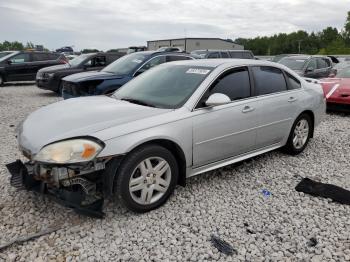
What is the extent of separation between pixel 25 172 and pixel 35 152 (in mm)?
419

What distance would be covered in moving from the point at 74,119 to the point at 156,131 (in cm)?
84

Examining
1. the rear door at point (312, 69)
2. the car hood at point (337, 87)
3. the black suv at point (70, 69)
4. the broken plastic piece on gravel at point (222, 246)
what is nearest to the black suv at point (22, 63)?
the black suv at point (70, 69)

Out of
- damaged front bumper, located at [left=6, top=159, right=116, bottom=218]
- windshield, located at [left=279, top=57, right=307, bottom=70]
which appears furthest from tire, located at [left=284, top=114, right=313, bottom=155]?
windshield, located at [left=279, top=57, right=307, bottom=70]

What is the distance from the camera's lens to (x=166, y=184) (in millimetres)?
3461

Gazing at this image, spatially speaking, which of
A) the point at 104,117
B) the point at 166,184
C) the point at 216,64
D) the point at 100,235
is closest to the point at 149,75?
the point at 216,64

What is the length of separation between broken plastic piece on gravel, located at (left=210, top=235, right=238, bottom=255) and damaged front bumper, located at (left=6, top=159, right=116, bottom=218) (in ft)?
3.43

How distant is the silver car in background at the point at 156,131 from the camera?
3.01 meters

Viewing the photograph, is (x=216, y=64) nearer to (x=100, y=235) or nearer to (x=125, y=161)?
(x=125, y=161)

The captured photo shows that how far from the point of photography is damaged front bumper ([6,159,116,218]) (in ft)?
9.66

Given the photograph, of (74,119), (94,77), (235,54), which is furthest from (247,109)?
(235,54)

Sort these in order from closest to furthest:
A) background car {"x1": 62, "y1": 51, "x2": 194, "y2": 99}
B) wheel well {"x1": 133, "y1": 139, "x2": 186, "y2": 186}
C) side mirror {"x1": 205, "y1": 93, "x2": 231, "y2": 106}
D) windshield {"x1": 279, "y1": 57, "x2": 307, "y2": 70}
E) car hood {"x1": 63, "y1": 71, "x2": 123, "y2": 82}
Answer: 1. wheel well {"x1": 133, "y1": 139, "x2": 186, "y2": 186}
2. side mirror {"x1": 205, "y1": 93, "x2": 231, "y2": 106}
3. background car {"x1": 62, "y1": 51, "x2": 194, "y2": 99}
4. car hood {"x1": 63, "y1": 71, "x2": 123, "y2": 82}
5. windshield {"x1": 279, "y1": 57, "x2": 307, "y2": 70}

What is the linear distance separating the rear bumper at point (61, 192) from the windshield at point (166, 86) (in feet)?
4.09

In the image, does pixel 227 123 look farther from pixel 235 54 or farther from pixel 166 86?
pixel 235 54

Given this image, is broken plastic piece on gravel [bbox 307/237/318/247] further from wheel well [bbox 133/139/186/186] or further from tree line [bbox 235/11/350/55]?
tree line [bbox 235/11/350/55]
